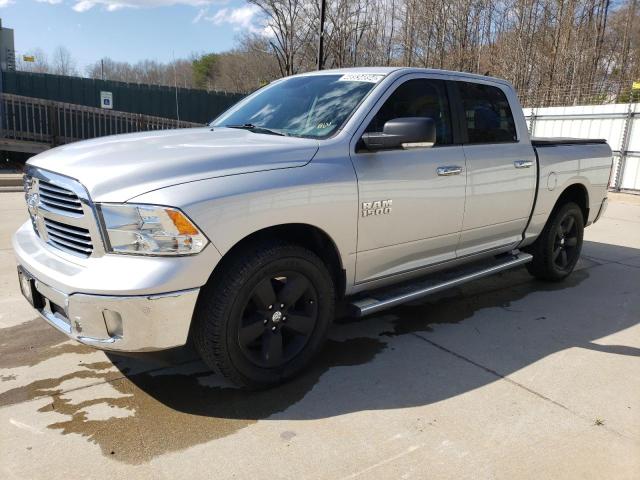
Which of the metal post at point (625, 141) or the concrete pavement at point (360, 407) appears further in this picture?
the metal post at point (625, 141)

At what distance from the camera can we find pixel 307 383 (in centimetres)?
332

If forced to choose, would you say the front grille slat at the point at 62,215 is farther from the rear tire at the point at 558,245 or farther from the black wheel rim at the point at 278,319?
the rear tire at the point at 558,245

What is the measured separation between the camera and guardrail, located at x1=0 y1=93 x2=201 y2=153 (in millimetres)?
14352

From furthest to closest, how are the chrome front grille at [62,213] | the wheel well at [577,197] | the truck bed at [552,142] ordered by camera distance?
the wheel well at [577,197]
the truck bed at [552,142]
the chrome front grille at [62,213]

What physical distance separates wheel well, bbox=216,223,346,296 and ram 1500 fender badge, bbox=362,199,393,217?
1.01ft

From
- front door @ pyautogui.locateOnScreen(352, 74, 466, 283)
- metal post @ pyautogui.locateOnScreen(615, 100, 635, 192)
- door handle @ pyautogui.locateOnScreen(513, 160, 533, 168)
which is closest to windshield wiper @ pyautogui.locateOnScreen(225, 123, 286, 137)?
front door @ pyautogui.locateOnScreen(352, 74, 466, 283)

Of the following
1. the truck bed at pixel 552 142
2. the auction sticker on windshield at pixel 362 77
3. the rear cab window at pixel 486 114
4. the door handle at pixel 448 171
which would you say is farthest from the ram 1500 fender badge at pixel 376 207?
the truck bed at pixel 552 142

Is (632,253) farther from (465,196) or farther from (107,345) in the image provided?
(107,345)

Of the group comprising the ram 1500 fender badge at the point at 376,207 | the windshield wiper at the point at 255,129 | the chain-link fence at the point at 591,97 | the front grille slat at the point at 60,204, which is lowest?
the ram 1500 fender badge at the point at 376,207

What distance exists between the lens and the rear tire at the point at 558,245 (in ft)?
17.4

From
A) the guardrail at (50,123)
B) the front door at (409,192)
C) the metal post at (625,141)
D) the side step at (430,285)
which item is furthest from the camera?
the guardrail at (50,123)

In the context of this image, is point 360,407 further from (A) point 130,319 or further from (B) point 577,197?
(B) point 577,197

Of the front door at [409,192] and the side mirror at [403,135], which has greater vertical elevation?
the side mirror at [403,135]

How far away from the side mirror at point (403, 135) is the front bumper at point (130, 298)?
4.18ft
